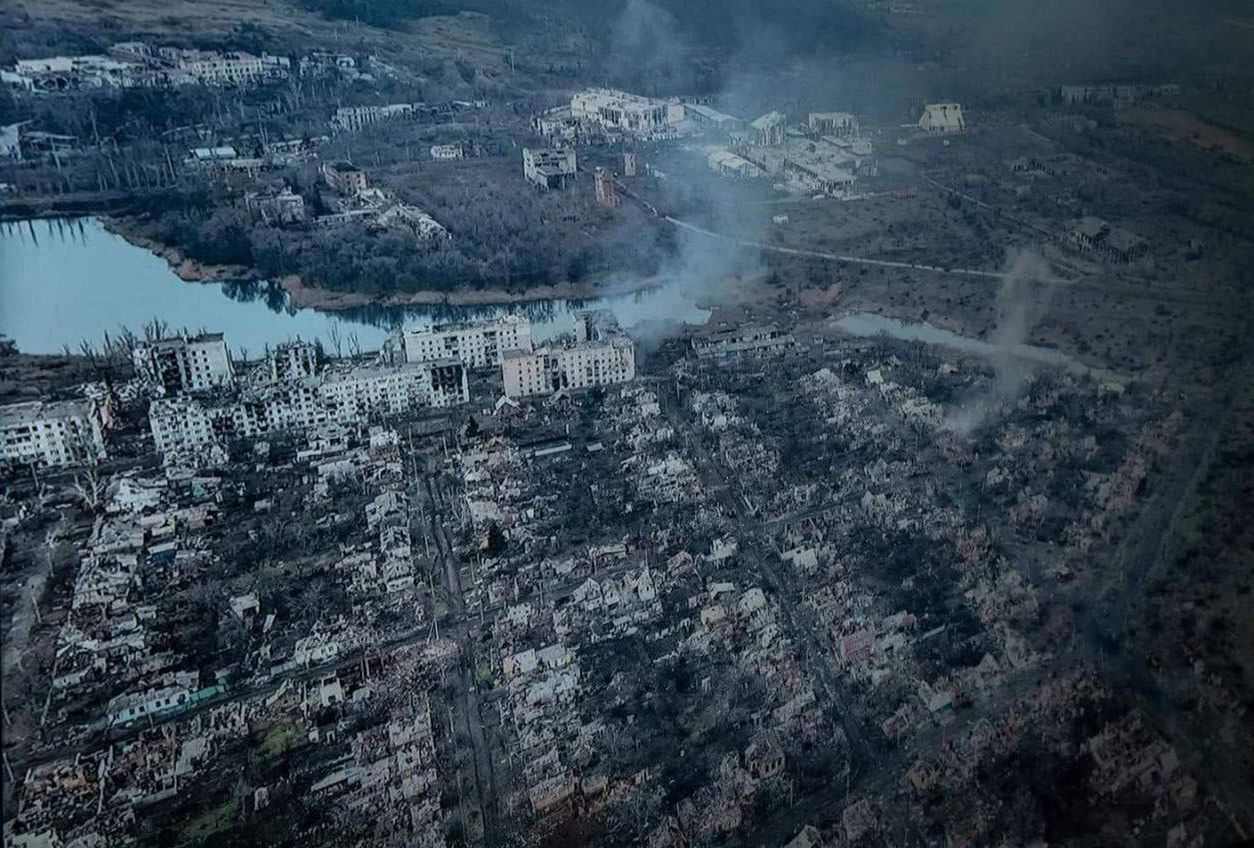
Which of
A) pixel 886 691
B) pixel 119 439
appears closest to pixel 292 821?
pixel 886 691

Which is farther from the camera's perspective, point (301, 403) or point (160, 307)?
point (160, 307)

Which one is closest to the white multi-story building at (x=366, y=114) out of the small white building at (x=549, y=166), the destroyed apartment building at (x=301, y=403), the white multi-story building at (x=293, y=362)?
the small white building at (x=549, y=166)

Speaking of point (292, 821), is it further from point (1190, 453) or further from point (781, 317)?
point (781, 317)

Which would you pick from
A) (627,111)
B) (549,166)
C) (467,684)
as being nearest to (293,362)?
(467,684)

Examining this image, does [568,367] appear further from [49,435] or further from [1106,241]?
[1106,241]

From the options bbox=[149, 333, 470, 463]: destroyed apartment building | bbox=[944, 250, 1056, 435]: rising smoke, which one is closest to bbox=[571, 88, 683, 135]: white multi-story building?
bbox=[944, 250, 1056, 435]: rising smoke
